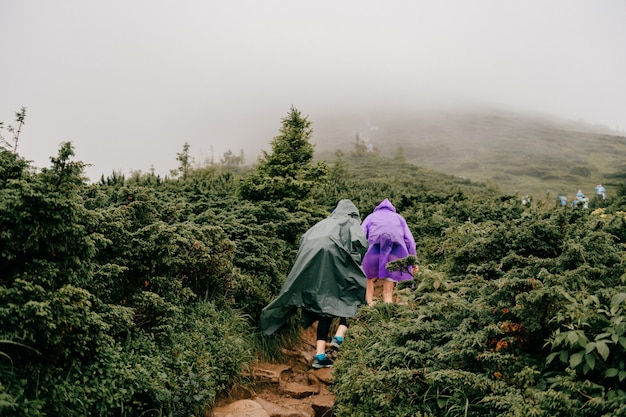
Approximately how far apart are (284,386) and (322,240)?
1.93 meters

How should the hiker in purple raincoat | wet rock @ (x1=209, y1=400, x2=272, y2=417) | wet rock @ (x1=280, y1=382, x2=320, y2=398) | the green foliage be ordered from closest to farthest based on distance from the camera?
the green foliage, wet rock @ (x1=209, y1=400, x2=272, y2=417), wet rock @ (x1=280, y1=382, x2=320, y2=398), the hiker in purple raincoat

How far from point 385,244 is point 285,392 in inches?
109

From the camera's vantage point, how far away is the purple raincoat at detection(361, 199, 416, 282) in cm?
689

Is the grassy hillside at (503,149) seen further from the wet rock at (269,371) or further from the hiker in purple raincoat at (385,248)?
the wet rock at (269,371)

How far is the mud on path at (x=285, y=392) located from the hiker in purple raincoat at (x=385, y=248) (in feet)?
5.18

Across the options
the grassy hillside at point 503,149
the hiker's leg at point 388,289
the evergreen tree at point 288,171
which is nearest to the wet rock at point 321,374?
the hiker's leg at point 388,289

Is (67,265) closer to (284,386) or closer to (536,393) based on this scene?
(284,386)

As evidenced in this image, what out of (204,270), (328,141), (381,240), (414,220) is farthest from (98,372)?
(328,141)

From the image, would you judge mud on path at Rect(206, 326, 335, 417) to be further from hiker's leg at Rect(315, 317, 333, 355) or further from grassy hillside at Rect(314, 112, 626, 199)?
grassy hillside at Rect(314, 112, 626, 199)

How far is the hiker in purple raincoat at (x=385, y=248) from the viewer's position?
22.6 ft

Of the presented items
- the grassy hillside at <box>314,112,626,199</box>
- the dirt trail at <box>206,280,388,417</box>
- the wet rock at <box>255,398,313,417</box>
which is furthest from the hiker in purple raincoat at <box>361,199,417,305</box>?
the grassy hillside at <box>314,112,626,199</box>

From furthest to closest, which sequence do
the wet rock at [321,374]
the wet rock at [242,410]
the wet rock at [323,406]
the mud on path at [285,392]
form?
the wet rock at [321,374], the wet rock at [323,406], the mud on path at [285,392], the wet rock at [242,410]

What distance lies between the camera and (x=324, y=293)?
588 centimetres

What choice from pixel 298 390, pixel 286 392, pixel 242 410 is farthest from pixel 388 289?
pixel 242 410
